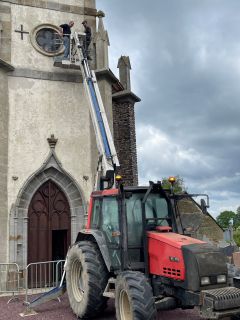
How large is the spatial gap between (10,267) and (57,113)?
527 centimetres

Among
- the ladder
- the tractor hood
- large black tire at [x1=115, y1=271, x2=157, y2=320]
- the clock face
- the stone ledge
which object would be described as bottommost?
large black tire at [x1=115, y1=271, x2=157, y2=320]

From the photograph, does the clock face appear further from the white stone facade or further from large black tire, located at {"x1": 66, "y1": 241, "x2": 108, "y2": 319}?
large black tire, located at {"x1": 66, "y1": 241, "x2": 108, "y2": 319}

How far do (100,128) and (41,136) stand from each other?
119 inches

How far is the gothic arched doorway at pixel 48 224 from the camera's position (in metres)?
12.9

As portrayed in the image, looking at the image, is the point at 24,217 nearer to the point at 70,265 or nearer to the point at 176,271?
the point at 70,265

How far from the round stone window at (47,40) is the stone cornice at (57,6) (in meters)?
0.75

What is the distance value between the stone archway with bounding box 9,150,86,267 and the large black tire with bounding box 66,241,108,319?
534 centimetres

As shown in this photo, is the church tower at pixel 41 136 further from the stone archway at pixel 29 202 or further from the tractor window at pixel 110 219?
the tractor window at pixel 110 219

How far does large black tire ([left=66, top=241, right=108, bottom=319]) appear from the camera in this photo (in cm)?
673

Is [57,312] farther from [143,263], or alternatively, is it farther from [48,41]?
[48,41]

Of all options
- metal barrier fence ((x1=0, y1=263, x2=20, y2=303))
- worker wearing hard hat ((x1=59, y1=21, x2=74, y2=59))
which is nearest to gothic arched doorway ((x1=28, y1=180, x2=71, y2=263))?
metal barrier fence ((x1=0, y1=263, x2=20, y2=303))

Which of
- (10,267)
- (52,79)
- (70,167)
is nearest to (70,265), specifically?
(10,267)

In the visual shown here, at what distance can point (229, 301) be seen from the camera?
518cm

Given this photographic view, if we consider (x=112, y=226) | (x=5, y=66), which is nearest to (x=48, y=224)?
(x=5, y=66)
